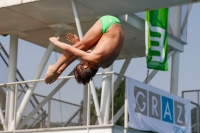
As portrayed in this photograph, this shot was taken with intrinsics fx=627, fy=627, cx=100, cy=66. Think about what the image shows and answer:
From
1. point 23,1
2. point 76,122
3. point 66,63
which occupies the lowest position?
point 66,63

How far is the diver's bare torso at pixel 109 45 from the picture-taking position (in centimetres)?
798

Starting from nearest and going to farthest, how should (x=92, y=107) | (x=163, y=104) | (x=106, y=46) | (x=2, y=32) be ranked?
(x=106, y=46)
(x=92, y=107)
(x=163, y=104)
(x=2, y=32)

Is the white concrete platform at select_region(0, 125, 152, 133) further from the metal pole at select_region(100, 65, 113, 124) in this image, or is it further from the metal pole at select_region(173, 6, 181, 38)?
the metal pole at select_region(173, 6, 181, 38)

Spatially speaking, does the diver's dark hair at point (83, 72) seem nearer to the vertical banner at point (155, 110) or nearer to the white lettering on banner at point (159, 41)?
the vertical banner at point (155, 110)

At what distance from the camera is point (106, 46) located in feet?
26.2

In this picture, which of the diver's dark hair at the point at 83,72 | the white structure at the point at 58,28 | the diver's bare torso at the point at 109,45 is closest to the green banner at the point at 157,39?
the white structure at the point at 58,28

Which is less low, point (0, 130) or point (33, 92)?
point (33, 92)

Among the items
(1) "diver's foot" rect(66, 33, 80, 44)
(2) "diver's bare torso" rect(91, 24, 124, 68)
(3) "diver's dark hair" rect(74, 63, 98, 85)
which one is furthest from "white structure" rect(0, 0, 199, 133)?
(2) "diver's bare torso" rect(91, 24, 124, 68)

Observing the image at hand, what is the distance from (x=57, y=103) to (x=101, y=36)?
38.1 ft

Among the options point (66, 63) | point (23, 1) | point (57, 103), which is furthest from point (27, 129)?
point (66, 63)

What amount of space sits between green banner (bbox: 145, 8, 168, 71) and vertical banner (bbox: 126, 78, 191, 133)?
5.26ft

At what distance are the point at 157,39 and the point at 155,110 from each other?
3.01m

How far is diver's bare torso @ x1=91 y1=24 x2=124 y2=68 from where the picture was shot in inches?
314

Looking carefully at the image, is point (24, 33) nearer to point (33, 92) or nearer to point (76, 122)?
point (33, 92)
